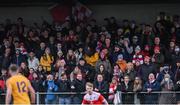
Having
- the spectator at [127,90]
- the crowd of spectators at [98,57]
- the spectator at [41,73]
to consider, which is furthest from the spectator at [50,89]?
the spectator at [127,90]

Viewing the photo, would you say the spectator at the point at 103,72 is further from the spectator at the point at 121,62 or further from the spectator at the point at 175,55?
the spectator at the point at 175,55

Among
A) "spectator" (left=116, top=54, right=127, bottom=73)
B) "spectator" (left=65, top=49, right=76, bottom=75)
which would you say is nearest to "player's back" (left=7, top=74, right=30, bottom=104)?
"spectator" (left=65, top=49, right=76, bottom=75)

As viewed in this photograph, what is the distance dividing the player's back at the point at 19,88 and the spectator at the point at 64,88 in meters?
3.35

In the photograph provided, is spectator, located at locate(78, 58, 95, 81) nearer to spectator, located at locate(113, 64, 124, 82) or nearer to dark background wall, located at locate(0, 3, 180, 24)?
spectator, located at locate(113, 64, 124, 82)

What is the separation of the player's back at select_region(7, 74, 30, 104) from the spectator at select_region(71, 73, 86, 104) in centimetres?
341

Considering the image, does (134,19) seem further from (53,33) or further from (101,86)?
(101,86)

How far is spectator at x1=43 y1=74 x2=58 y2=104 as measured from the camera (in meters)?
18.9

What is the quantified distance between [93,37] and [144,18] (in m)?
2.84

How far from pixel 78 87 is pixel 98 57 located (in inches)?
66.3

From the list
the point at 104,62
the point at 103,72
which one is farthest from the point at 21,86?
the point at 104,62

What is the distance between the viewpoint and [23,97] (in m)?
15.6

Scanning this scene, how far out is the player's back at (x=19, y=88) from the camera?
1543 centimetres

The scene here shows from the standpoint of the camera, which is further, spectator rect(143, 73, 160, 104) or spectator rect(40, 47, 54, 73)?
spectator rect(40, 47, 54, 73)

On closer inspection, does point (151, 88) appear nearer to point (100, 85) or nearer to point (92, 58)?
point (100, 85)
